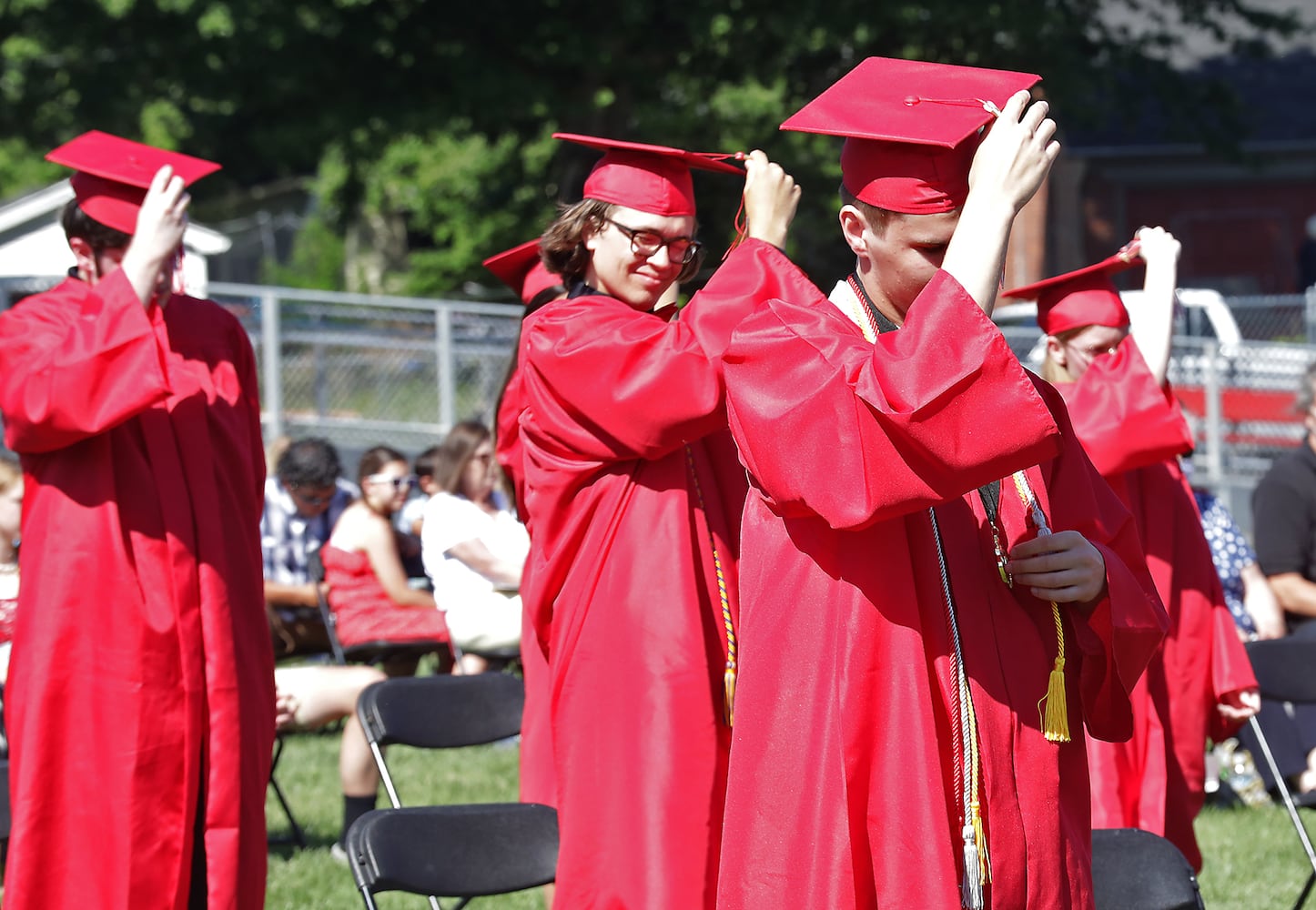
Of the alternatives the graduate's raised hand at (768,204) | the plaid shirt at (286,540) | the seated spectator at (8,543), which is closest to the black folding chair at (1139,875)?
the graduate's raised hand at (768,204)

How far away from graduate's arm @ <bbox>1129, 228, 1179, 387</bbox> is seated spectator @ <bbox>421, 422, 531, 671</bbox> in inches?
162

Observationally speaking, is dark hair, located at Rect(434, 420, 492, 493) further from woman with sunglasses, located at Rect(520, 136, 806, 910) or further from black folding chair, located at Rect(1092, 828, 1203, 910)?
black folding chair, located at Rect(1092, 828, 1203, 910)

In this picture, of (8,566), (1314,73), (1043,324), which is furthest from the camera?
(1314,73)

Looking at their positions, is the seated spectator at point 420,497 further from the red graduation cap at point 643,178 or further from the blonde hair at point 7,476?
the red graduation cap at point 643,178

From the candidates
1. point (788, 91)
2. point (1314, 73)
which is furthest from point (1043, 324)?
point (1314, 73)

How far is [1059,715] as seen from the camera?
235cm

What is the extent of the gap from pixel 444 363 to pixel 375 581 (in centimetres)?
556

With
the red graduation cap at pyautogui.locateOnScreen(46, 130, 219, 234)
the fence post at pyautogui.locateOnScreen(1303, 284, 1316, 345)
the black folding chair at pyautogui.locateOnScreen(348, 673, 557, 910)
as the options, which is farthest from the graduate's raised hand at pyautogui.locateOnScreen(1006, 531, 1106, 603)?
the fence post at pyautogui.locateOnScreen(1303, 284, 1316, 345)

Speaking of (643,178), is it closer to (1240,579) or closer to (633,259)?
(633,259)

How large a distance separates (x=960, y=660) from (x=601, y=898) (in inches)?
56.0

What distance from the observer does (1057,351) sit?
4.99 meters

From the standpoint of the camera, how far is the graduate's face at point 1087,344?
4.87 metres

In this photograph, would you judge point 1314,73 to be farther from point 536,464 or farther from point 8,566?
point 536,464

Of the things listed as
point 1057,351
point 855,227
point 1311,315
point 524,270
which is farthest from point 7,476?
point 1311,315
